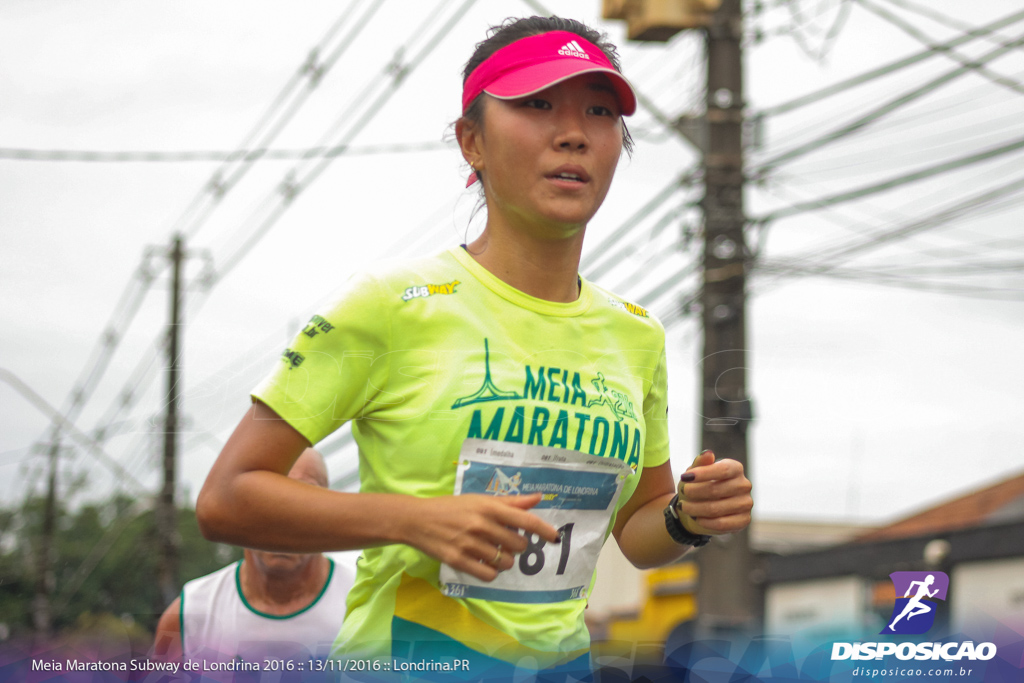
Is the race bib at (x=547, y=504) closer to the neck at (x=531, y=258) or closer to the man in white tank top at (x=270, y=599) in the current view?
the neck at (x=531, y=258)

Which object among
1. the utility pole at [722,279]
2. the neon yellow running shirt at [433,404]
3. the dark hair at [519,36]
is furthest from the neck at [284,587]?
the utility pole at [722,279]

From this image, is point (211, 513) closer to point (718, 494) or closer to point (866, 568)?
point (718, 494)

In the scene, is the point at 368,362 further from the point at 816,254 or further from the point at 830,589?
the point at 830,589

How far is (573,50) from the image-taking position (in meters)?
1.85

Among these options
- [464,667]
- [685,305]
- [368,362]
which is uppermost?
[685,305]

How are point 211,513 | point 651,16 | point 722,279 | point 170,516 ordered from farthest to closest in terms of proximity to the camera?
point 170,516
point 722,279
point 651,16
point 211,513

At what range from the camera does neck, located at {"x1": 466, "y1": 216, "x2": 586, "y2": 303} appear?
1906mm

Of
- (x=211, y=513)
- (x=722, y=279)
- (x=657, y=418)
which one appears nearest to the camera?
(x=211, y=513)

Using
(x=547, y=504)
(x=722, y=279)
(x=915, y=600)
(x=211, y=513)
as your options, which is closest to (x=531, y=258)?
(x=547, y=504)

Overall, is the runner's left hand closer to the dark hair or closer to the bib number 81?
the bib number 81

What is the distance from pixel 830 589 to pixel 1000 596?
14.0 feet

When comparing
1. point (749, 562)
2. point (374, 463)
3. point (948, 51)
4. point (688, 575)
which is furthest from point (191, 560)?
point (374, 463)

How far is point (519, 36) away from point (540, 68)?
177 mm

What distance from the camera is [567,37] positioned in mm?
1892
